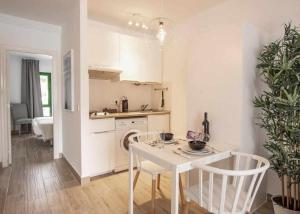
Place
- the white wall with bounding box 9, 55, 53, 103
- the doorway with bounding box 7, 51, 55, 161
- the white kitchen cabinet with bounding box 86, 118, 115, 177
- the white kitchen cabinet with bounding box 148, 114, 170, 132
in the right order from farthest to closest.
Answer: the white wall with bounding box 9, 55, 53, 103 → the doorway with bounding box 7, 51, 55, 161 → the white kitchen cabinet with bounding box 148, 114, 170, 132 → the white kitchen cabinet with bounding box 86, 118, 115, 177

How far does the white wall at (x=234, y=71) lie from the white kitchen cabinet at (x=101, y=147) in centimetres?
117

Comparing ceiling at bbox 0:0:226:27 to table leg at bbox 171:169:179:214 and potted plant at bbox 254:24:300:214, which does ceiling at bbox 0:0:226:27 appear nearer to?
potted plant at bbox 254:24:300:214

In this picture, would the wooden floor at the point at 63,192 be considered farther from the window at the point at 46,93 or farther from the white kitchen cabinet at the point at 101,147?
the window at the point at 46,93

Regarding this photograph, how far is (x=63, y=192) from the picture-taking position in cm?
231

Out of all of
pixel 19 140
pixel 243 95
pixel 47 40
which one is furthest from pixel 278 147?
pixel 19 140

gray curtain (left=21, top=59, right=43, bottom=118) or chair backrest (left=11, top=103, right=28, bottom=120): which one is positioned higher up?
gray curtain (left=21, top=59, right=43, bottom=118)

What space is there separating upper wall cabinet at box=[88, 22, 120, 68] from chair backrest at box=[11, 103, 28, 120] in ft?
14.1

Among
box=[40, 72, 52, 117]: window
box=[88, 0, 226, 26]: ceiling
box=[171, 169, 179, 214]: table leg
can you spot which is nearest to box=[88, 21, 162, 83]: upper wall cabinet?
box=[88, 0, 226, 26]: ceiling

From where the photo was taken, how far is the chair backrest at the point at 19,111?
5.62 metres

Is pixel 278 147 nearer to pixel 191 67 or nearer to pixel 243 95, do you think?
pixel 243 95

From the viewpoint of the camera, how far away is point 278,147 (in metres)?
1.67

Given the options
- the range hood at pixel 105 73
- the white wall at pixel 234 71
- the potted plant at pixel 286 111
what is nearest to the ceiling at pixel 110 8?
the white wall at pixel 234 71

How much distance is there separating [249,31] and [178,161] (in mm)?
1489

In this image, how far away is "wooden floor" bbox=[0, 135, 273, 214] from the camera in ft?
6.56
